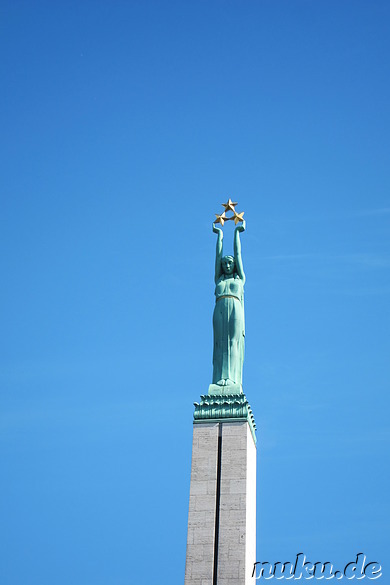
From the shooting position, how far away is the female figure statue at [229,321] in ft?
117

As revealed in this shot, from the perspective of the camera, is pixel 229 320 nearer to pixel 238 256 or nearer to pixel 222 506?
pixel 238 256

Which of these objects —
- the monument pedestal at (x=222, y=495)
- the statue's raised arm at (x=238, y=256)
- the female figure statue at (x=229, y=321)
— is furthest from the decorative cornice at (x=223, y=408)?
the statue's raised arm at (x=238, y=256)

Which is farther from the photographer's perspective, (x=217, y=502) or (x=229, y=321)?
(x=229, y=321)

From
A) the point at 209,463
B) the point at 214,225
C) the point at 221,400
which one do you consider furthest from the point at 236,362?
the point at 214,225

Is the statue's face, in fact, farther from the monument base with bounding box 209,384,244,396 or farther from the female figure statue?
the monument base with bounding box 209,384,244,396

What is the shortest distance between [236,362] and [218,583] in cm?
879

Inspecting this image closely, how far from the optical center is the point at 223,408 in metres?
34.3

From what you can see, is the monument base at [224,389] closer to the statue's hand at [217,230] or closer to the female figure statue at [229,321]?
the female figure statue at [229,321]

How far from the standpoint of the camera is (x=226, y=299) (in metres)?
36.9

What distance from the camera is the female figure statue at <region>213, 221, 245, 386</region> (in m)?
35.8

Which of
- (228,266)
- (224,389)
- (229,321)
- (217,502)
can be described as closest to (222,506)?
(217,502)

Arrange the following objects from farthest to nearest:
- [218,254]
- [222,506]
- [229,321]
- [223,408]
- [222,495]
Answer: [218,254], [229,321], [223,408], [222,495], [222,506]

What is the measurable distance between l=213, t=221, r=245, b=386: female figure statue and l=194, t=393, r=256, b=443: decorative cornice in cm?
90

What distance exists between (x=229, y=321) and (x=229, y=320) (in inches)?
2.0
